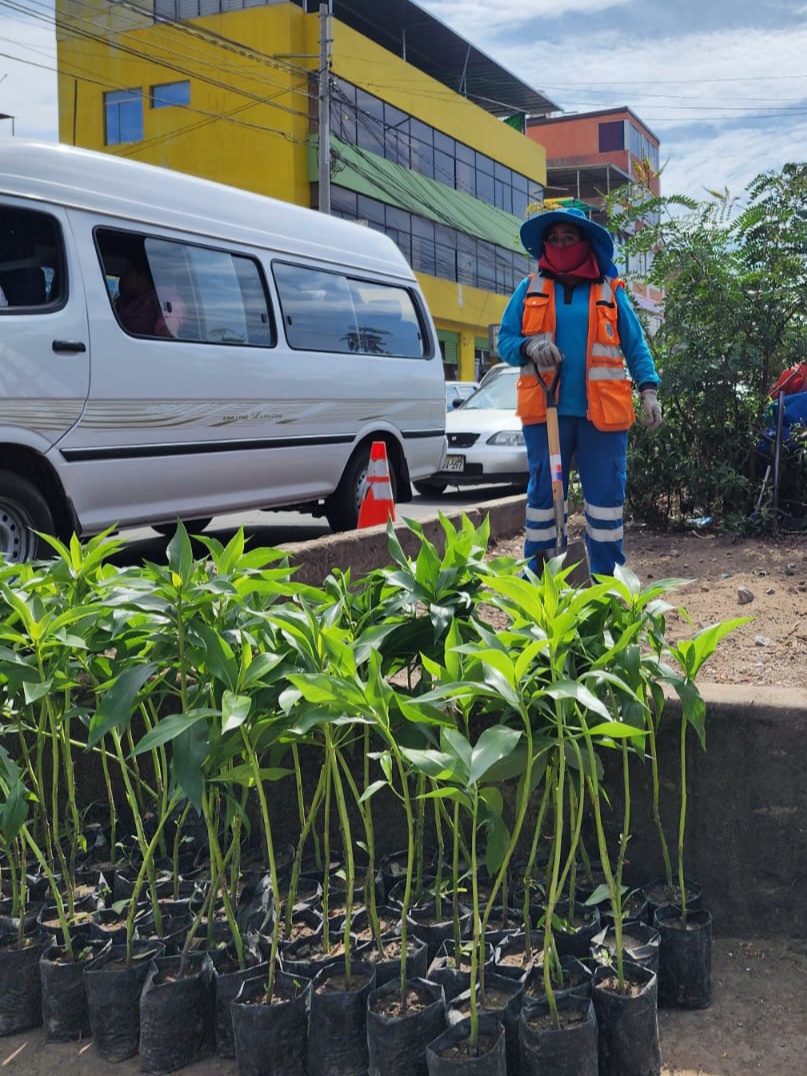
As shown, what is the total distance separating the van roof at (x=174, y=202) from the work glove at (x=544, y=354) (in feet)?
8.96

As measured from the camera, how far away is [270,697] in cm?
224

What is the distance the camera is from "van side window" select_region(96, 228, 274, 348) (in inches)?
247

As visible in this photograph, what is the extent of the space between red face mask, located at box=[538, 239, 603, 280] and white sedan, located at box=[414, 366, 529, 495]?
23.8 feet

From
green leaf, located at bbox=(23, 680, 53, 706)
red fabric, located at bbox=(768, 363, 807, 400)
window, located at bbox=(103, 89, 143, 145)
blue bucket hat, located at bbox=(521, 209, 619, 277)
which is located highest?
window, located at bbox=(103, 89, 143, 145)

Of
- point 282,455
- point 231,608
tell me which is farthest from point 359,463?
point 231,608

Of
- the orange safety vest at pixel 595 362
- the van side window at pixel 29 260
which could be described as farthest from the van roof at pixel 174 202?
the orange safety vest at pixel 595 362

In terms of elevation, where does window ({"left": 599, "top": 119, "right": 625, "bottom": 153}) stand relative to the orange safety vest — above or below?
above

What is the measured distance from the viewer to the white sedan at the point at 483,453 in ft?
40.9

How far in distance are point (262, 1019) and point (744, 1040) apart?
37.5 inches

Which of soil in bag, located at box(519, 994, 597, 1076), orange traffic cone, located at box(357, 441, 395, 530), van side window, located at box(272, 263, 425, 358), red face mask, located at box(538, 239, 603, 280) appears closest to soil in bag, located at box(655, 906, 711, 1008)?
soil in bag, located at box(519, 994, 597, 1076)

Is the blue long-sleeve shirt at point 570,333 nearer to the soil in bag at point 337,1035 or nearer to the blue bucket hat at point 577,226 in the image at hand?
the blue bucket hat at point 577,226

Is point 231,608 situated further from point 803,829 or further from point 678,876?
point 803,829

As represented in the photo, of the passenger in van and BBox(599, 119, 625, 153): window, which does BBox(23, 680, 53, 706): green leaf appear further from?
BBox(599, 119, 625, 153): window

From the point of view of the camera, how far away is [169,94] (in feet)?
103
